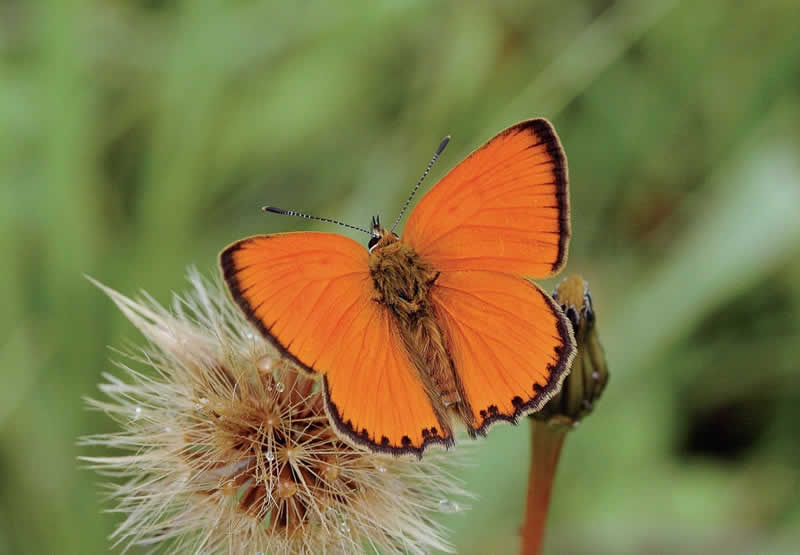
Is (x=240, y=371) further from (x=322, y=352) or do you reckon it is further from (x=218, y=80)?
(x=218, y=80)

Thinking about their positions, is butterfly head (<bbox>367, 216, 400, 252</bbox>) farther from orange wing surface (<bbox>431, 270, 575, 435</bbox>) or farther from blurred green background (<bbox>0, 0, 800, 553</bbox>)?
blurred green background (<bbox>0, 0, 800, 553</bbox>)

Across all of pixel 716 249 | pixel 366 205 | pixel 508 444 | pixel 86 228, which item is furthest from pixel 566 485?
pixel 86 228

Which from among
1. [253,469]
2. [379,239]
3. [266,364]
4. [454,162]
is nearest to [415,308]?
[379,239]

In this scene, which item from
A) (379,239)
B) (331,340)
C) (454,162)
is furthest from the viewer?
(454,162)

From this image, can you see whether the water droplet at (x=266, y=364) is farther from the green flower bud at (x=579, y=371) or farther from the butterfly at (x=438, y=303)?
the green flower bud at (x=579, y=371)

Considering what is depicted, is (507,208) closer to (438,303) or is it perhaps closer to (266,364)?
(438,303)

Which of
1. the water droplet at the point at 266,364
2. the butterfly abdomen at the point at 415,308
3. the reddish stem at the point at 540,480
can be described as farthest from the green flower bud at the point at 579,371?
the water droplet at the point at 266,364
